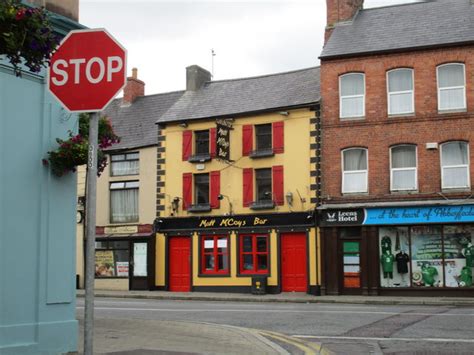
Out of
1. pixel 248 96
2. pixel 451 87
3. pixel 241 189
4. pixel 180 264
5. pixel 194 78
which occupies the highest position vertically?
pixel 194 78

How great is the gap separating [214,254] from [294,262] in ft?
13.0

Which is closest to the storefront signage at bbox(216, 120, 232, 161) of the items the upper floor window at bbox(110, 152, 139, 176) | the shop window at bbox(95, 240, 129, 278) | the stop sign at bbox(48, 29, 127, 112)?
the upper floor window at bbox(110, 152, 139, 176)

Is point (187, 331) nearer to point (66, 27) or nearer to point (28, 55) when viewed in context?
point (66, 27)

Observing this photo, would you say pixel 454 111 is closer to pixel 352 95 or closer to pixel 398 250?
pixel 352 95

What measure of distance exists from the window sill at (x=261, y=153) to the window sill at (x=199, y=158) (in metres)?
2.22

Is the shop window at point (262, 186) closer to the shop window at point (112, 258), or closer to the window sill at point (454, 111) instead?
the shop window at point (112, 258)

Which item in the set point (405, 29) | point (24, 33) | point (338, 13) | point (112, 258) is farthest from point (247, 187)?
point (24, 33)

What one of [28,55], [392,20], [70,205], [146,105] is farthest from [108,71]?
[146,105]

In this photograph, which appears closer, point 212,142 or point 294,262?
point 294,262

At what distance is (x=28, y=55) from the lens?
5867 mm

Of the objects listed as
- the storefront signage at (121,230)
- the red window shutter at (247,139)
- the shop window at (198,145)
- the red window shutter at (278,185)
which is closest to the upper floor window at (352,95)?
the red window shutter at (278,185)

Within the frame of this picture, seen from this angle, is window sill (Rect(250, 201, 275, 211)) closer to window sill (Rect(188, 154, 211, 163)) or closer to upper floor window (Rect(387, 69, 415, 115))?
window sill (Rect(188, 154, 211, 163))

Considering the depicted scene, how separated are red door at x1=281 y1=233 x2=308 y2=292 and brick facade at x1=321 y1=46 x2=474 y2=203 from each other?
2.40m

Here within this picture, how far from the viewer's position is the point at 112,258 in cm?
3309
